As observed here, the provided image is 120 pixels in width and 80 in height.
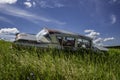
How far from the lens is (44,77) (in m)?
4.18

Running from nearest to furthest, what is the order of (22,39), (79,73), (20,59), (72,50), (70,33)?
(79,73), (20,59), (22,39), (72,50), (70,33)

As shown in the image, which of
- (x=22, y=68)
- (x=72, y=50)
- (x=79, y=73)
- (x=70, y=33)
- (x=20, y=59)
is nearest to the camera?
(x=79, y=73)

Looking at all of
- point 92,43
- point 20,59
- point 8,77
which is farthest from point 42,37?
point 8,77

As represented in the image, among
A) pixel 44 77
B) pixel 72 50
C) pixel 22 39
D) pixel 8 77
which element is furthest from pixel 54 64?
pixel 72 50

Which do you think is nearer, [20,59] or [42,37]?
[20,59]

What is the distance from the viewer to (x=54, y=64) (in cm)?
468

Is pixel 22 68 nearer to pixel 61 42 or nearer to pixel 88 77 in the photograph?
pixel 88 77

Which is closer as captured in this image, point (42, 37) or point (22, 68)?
point (22, 68)

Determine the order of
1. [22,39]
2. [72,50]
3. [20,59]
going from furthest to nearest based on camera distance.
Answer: [72,50]
[22,39]
[20,59]

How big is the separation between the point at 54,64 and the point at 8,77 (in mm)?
922

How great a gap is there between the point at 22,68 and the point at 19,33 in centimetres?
524

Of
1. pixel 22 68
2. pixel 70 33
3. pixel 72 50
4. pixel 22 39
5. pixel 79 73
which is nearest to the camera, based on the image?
pixel 79 73

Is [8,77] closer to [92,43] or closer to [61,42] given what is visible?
[61,42]

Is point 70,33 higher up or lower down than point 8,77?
higher up
